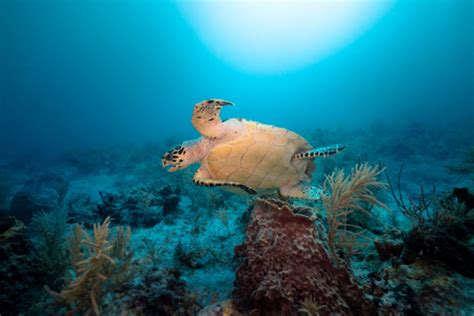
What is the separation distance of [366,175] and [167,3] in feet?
283

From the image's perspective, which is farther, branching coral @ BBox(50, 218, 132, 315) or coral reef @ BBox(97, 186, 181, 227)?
coral reef @ BBox(97, 186, 181, 227)

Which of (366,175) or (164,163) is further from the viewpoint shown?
(164,163)

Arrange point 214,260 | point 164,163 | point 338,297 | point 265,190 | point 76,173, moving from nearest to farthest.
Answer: point 338,297 → point 214,260 → point 164,163 → point 265,190 → point 76,173

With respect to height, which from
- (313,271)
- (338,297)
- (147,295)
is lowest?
(147,295)

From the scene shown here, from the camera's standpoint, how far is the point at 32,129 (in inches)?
2790

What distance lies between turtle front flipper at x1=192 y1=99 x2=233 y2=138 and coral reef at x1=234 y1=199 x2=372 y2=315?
191 centimetres

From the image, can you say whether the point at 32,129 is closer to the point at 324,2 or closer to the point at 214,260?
the point at 214,260

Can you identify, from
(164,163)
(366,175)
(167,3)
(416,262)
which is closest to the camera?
(416,262)

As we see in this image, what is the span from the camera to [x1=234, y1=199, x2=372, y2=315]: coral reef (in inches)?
68.0

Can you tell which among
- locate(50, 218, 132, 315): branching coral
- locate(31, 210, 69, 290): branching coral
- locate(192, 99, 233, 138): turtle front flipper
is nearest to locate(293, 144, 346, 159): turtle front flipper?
locate(192, 99, 233, 138): turtle front flipper

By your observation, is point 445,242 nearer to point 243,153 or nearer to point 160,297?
point 243,153

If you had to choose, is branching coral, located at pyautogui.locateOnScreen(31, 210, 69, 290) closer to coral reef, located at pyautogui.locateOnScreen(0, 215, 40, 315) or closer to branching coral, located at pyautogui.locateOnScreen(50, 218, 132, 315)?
coral reef, located at pyautogui.locateOnScreen(0, 215, 40, 315)

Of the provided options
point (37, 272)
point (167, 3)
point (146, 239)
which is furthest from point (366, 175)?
point (167, 3)

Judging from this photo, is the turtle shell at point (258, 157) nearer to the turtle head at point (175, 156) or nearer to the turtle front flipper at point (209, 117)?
the turtle front flipper at point (209, 117)
